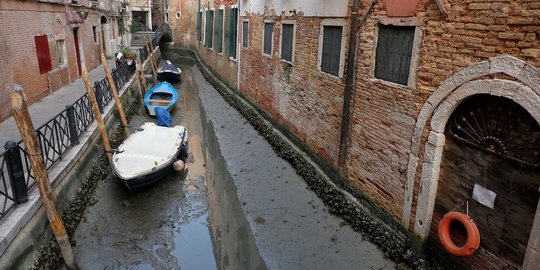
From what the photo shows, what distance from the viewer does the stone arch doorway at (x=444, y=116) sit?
3477 millimetres

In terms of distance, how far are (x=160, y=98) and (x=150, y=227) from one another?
27.0 ft

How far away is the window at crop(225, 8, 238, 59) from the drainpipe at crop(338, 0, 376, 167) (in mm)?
8871

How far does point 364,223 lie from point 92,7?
16079 mm

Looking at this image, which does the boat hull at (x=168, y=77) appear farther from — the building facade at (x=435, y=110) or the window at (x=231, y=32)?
the building facade at (x=435, y=110)

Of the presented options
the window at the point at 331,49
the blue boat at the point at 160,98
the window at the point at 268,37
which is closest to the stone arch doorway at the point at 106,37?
the blue boat at the point at 160,98

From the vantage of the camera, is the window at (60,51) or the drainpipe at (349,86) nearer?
the drainpipe at (349,86)

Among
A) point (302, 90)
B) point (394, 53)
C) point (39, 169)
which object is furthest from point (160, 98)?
point (394, 53)

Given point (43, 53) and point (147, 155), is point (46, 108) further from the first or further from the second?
point (147, 155)

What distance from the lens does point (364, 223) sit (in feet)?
19.2

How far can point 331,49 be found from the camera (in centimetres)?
701

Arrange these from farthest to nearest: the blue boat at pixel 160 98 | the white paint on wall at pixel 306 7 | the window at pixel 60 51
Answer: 1. the blue boat at pixel 160 98
2. the window at pixel 60 51
3. the white paint on wall at pixel 306 7

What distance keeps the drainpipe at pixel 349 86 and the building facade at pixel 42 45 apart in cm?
721

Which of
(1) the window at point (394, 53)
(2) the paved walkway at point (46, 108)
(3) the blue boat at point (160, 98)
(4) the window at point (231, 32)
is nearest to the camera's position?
(1) the window at point (394, 53)

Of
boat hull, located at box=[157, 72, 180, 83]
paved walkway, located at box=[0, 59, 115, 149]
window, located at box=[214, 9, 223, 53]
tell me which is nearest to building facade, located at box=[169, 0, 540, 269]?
paved walkway, located at box=[0, 59, 115, 149]
